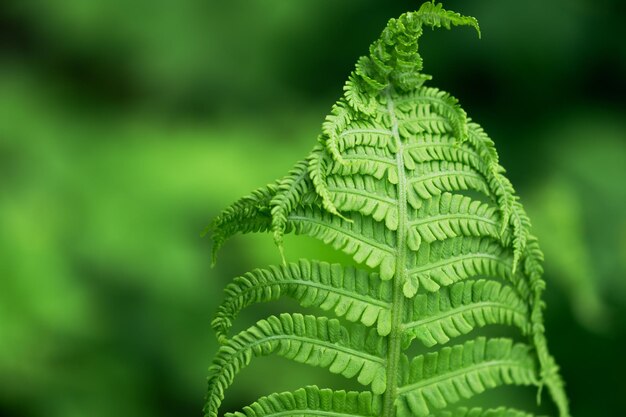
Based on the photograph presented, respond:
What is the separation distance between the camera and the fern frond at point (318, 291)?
117cm

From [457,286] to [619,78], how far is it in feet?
12.7

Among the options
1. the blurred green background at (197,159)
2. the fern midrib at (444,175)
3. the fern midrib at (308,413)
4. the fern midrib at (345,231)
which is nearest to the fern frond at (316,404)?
the fern midrib at (308,413)

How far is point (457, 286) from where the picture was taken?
4.14 feet

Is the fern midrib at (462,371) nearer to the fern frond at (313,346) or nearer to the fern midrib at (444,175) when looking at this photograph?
the fern frond at (313,346)

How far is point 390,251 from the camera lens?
Result: 47.6 inches

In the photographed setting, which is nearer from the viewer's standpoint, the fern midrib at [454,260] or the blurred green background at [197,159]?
the fern midrib at [454,260]

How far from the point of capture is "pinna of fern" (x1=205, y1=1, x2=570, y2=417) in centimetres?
118

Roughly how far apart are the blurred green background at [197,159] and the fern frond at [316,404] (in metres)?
1.52

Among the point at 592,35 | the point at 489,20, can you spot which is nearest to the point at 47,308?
the point at 489,20

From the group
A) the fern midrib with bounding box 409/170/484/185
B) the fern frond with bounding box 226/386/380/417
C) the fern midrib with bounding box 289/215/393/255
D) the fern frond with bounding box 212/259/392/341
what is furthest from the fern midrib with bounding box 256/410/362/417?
the fern midrib with bounding box 409/170/484/185

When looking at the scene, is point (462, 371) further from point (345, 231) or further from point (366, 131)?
point (366, 131)

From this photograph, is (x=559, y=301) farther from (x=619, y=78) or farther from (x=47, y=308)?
(x=619, y=78)

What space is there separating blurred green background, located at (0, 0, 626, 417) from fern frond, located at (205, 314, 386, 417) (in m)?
1.52

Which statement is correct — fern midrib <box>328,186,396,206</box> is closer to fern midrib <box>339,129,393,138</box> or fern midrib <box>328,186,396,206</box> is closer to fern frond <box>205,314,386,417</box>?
fern midrib <box>339,129,393,138</box>
